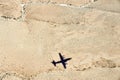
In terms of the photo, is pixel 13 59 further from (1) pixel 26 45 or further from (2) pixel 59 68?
(2) pixel 59 68

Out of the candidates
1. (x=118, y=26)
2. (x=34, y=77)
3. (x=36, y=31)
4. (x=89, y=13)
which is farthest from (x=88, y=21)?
(x=34, y=77)

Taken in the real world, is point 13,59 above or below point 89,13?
below

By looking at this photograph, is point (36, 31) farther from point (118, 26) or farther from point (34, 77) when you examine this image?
point (118, 26)

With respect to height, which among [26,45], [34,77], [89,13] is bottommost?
[34,77]

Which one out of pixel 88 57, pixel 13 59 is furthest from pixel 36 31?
pixel 88 57

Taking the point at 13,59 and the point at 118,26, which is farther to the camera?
the point at 118,26

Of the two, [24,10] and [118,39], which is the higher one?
[24,10]
